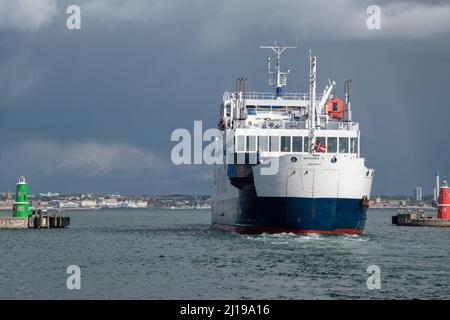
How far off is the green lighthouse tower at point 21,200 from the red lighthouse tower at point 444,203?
39614 millimetres

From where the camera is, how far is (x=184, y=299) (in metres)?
28.4

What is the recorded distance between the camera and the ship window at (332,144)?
5625 cm

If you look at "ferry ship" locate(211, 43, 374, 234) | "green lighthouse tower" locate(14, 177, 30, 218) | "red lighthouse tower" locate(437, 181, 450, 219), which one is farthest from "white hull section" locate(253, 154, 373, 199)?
"red lighthouse tower" locate(437, 181, 450, 219)

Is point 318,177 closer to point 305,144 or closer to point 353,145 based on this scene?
point 305,144

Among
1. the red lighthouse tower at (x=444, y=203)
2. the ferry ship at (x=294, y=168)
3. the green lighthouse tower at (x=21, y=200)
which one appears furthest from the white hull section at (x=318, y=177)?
the red lighthouse tower at (x=444, y=203)

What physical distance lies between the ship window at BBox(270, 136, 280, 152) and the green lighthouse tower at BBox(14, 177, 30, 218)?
2429cm

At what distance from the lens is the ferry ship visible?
163ft

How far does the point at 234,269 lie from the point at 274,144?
20.8 metres

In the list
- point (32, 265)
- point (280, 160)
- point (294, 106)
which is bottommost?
point (32, 265)

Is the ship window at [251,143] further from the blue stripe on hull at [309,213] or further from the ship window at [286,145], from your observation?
the blue stripe on hull at [309,213]

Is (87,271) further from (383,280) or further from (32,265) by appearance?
(383,280)

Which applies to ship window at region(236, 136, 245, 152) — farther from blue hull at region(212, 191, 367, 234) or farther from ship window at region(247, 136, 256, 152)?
blue hull at region(212, 191, 367, 234)
